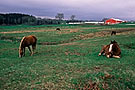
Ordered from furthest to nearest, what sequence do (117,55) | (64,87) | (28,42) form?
1. (28,42)
2. (117,55)
3. (64,87)

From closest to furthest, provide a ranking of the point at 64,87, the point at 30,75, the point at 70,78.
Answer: the point at 64,87
the point at 70,78
the point at 30,75

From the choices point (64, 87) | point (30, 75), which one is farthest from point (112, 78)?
point (30, 75)

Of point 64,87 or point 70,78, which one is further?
point 70,78

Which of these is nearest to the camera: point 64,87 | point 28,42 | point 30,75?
point 64,87

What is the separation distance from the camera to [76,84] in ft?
19.3

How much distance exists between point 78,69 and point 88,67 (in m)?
0.67

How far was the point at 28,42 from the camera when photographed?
44.0ft

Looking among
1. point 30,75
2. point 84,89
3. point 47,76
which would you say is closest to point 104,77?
point 84,89

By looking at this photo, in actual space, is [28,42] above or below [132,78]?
above

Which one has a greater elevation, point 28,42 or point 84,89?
point 28,42

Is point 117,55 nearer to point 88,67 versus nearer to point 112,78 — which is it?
Answer: point 88,67

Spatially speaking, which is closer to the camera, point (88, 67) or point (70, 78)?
point (70, 78)

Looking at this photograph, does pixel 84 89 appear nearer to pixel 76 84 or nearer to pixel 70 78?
pixel 76 84

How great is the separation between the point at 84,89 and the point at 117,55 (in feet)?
19.8
